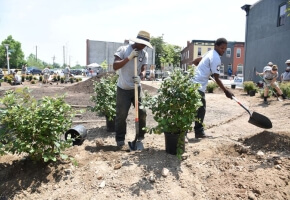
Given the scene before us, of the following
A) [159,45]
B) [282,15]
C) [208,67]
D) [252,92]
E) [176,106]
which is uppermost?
[159,45]

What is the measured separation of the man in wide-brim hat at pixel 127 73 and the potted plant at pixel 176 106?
0.69 m

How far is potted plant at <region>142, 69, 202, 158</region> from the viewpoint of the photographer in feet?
11.1

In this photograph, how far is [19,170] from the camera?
125 inches

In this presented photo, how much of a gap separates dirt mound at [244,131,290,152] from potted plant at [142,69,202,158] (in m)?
1.54

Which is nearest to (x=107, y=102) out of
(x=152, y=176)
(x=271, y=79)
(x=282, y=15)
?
(x=152, y=176)

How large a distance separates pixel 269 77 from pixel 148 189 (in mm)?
9532

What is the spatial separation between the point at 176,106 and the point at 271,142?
1.86 m

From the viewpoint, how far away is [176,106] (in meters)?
3.42

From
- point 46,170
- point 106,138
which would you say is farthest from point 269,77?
point 46,170

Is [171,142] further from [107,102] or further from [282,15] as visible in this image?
[282,15]

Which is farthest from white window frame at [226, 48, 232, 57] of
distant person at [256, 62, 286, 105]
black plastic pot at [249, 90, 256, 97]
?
distant person at [256, 62, 286, 105]

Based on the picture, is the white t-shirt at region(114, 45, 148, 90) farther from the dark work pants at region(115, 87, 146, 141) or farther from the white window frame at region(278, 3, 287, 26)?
the white window frame at region(278, 3, 287, 26)

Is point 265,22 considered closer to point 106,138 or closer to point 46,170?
point 106,138

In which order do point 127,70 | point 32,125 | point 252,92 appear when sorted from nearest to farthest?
point 32,125, point 127,70, point 252,92
